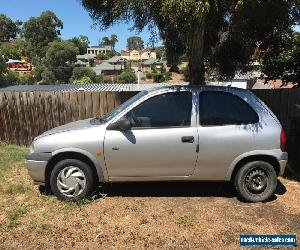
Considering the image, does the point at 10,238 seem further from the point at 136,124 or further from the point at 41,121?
the point at 41,121

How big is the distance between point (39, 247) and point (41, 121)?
6.46 meters

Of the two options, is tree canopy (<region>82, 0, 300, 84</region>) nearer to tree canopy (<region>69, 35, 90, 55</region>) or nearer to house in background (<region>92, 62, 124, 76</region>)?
house in background (<region>92, 62, 124, 76</region>)

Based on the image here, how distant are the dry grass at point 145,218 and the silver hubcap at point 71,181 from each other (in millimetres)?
200

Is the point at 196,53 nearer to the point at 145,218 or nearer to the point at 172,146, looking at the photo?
the point at 172,146

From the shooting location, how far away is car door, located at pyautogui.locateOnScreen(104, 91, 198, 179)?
615 centimetres

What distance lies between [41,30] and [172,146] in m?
106

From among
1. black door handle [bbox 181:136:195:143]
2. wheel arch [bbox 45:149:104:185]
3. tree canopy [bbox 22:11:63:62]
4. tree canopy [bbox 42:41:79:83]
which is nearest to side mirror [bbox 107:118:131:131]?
wheel arch [bbox 45:149:104:185]

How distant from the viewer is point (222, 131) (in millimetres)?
6211

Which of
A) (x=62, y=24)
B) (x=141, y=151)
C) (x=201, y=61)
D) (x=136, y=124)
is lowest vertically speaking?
(x=141, y=151)

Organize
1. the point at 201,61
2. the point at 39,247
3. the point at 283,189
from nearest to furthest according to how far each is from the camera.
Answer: the point at 39,247 → the point at 283,189 → the point at 201,61

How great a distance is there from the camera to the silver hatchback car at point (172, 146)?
617cm

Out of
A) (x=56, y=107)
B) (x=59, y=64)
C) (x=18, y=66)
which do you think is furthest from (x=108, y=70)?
(x=56, y=107)

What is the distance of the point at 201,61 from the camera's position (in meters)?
9.56

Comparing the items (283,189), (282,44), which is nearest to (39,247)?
(283,189)
